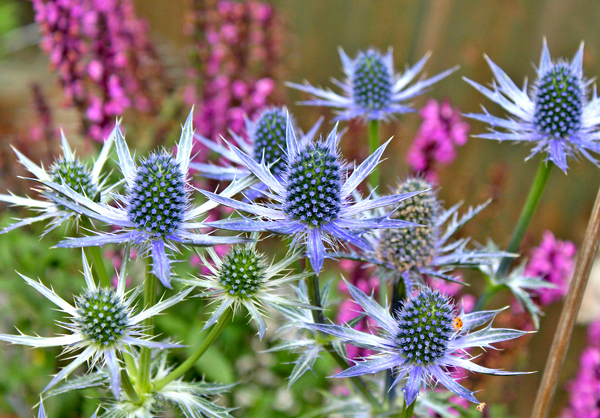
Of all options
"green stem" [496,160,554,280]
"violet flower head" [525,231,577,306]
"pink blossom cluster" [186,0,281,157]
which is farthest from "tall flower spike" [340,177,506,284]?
"pink blossom cluster" [186,0,281,157]

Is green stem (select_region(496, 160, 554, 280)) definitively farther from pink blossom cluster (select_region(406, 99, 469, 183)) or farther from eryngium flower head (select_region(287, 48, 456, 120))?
pink blossom cluster (select_region(406, 99, 469, 183))

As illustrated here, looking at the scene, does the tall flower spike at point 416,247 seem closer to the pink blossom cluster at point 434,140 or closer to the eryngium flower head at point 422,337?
the eryngium flower head at point 422,337

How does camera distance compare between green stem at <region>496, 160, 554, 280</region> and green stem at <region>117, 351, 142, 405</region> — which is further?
green stem at <region>496, 160, 554, 280</region>

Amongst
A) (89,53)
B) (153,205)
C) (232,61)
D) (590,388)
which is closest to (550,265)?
(590,388)

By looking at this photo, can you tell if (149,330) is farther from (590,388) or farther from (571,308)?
(590,388)

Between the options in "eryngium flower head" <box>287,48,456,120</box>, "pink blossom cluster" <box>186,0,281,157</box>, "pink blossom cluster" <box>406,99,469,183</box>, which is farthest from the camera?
"pink blossom cluster" <box>186,0,281,157</box>

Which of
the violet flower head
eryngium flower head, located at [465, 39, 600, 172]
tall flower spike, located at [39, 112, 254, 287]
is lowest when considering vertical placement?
the violet flower head
